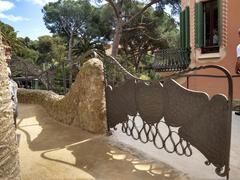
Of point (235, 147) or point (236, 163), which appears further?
point (235, 147)

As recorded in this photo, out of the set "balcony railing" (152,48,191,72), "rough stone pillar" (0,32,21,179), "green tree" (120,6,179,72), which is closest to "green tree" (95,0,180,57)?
"green tree" (120,6,179,72)

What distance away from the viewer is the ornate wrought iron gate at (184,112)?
11.1 ft

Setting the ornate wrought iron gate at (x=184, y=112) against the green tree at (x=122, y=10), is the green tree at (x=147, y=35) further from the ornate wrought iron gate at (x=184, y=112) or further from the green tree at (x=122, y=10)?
the ornate wrought iron gate at (x=184, y=112)

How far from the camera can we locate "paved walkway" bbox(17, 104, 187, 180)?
3.98 meters

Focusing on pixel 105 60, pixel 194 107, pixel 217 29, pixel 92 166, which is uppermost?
pixel 217 29

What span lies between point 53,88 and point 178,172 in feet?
21.2

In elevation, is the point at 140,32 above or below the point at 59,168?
above

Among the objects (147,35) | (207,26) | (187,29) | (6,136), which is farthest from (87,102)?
(147,35)

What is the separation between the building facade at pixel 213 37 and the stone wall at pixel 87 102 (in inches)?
204

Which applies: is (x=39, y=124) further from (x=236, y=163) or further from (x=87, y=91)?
(x=236, y=163)

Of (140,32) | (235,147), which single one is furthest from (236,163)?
(140,32)

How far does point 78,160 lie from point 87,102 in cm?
162

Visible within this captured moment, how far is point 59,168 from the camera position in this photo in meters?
4.23

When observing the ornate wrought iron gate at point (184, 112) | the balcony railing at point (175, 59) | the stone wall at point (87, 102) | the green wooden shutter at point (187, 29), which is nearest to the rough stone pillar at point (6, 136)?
the ornate wrought iron gate at point (184, 112)
